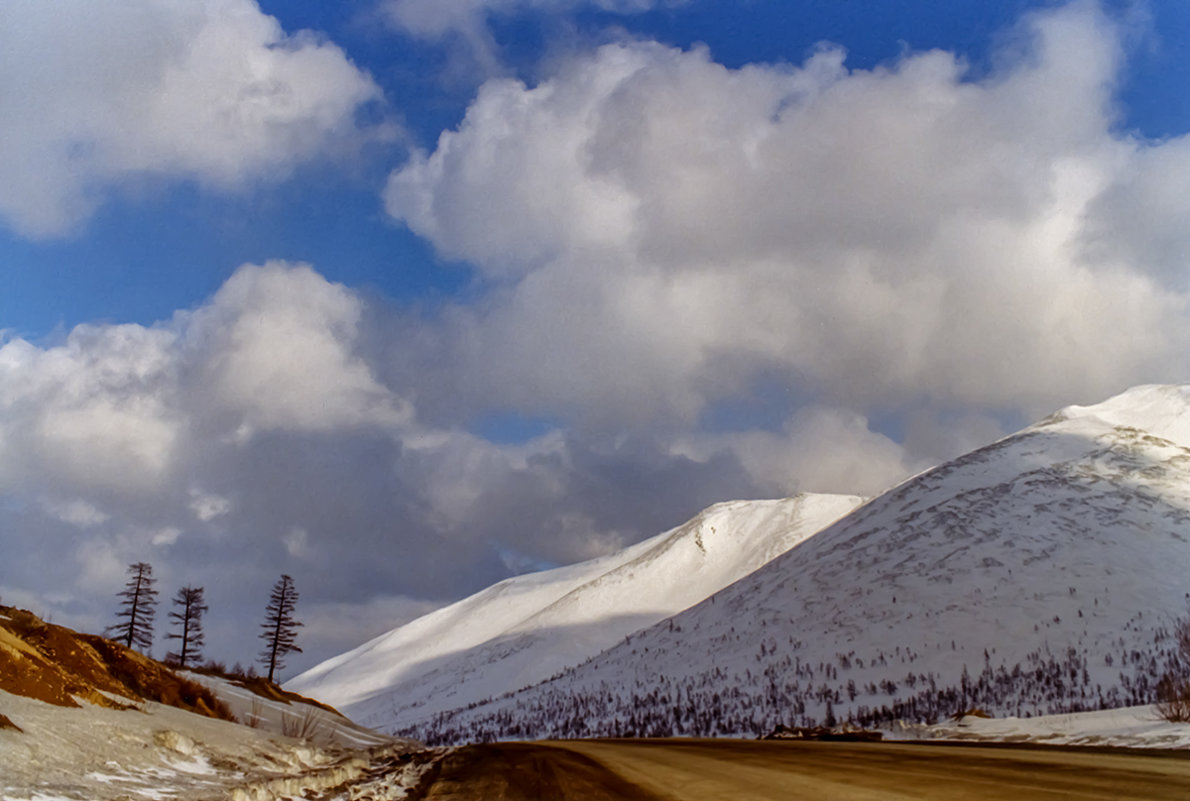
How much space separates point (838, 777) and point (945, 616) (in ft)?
433

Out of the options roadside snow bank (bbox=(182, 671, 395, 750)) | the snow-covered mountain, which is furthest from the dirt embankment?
the snow-covered mountain

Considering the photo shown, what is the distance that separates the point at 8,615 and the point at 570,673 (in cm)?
17966

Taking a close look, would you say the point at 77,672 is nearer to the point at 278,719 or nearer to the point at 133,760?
the point at 133,760

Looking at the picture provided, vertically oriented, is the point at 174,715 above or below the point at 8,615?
below

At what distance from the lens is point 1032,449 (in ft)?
640

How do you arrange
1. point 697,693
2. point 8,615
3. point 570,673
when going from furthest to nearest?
1. point 570,673
2. point 697,693
3. point 8,615

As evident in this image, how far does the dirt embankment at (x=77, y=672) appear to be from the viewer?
1689 cm

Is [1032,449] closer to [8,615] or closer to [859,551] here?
[859,551]

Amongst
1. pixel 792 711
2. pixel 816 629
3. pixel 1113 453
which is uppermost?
pixel 1113 453

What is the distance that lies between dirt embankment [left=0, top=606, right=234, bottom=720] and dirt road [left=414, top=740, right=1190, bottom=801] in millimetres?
7368

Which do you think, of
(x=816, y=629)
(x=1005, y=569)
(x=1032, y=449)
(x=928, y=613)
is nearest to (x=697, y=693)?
(x=816, y=629)

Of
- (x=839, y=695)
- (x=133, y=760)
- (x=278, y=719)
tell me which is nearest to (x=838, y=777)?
(x=133, y=760)

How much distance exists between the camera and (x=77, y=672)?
2097cm

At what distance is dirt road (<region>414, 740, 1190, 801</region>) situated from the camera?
1145cm
